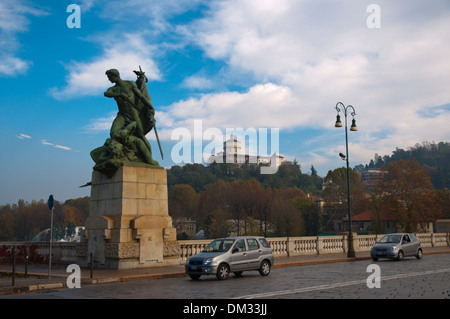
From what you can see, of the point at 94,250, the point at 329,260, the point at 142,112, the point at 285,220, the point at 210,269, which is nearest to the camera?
the point at 210,269

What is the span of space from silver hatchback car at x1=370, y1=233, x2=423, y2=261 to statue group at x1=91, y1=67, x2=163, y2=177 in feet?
46.4

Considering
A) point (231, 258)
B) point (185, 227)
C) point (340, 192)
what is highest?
point (340, 192)

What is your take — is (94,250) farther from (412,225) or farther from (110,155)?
(412,225)

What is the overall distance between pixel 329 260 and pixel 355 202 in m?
81.4

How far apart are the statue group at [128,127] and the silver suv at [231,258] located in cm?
Result: 592

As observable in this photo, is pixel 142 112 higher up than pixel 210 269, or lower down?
higher up

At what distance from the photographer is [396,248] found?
25984 millimetres

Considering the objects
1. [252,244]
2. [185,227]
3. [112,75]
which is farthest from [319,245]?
[185,227]

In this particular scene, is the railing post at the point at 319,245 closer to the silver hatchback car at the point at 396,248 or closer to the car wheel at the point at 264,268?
the silver hatchback car at the point at 396,248

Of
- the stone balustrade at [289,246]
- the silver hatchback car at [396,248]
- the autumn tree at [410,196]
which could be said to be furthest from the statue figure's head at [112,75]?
the autumn tree at [410,196]

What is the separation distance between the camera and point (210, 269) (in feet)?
52.3

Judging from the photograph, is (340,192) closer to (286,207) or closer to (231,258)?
(286,207)

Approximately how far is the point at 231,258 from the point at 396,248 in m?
13.5
